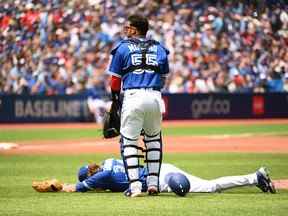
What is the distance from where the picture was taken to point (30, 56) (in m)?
28.2

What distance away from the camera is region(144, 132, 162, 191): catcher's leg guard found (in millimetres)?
9906

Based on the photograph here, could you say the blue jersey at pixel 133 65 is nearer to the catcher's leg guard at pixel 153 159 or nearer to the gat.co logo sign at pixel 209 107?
the catcher's leg guard at pixel 153 159

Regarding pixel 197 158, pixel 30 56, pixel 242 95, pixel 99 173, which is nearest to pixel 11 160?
pixel 197 158

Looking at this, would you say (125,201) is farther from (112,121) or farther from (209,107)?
(209,107)

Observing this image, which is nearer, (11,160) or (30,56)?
(11,160)

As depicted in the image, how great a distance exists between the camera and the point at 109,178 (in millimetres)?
10164

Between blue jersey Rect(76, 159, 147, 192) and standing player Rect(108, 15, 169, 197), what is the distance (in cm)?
30

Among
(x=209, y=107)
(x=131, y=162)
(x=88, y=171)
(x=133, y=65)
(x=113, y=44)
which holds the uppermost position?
(x=113, y=44)

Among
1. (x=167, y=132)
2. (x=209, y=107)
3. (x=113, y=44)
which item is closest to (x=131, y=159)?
(x=167, y=132)

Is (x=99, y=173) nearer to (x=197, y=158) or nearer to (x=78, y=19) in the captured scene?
(x=197, y=158)

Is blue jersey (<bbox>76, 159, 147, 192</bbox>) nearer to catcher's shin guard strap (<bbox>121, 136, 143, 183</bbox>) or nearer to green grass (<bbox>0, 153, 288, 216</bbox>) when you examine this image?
green grass (<bbox>0, 153, 288, 216</bbox>)

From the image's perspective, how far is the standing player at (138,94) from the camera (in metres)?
9.79

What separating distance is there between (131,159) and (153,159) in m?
0.28

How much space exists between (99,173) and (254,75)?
19.0 metres
